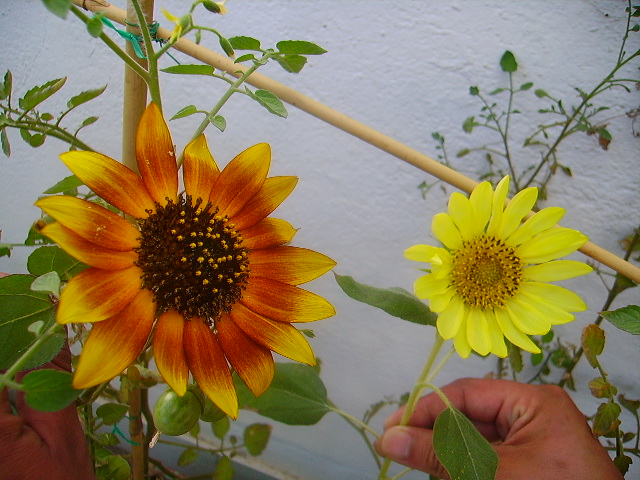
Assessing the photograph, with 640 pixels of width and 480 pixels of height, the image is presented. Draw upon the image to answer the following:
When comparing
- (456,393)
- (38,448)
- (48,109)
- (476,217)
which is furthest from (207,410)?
(48,109)

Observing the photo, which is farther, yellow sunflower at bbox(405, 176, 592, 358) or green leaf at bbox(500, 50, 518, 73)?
green leaf at bbox(500, 50, 518, 73)

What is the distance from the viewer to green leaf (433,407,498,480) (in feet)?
1.23

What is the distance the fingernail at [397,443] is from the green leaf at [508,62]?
419 millimetres

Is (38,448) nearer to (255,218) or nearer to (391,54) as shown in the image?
(255,218)

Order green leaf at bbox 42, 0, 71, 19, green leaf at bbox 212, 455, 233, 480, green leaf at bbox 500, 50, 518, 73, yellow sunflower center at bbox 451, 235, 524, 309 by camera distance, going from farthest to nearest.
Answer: green leaf at bbox 212, 455, 233, 480
green leaf at bbox 500, 50, 518, 73
yellow sunflower center at bbox 451, 235, 524, 309
green leaf at bbox 42, 0, 71, 19

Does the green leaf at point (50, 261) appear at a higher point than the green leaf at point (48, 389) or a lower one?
higher

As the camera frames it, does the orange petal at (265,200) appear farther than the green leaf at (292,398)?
No

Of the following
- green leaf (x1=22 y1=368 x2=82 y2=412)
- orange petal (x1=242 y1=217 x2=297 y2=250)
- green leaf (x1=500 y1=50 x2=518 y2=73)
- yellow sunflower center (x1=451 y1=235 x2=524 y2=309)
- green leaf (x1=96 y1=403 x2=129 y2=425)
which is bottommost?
green leaf (x1=96 y1=403 x2=129 y2=425)

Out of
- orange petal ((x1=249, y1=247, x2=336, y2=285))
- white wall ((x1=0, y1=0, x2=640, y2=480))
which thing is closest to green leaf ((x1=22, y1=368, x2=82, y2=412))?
orange petal ((x1=249, y1=247, x2=336, y2=285))

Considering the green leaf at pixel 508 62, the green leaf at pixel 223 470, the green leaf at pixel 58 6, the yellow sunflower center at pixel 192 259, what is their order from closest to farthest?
the green leaf at pixel 58 6, the yellow sunflower center at pixel 192 259, the green leaf at pixel 508 62, the green leaf at pixel 223 470

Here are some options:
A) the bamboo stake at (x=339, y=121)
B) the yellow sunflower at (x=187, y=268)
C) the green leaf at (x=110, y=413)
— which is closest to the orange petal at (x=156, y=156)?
the yellow sunflower at (x=187, y=268)

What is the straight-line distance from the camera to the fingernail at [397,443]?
0.50 meters

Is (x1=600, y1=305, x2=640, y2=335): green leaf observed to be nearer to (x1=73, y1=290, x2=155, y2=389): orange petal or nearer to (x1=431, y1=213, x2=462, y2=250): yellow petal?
(x1=431, y1=213, x2=462, y2=250): yellow petal

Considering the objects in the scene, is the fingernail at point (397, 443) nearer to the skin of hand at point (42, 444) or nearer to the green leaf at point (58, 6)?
the skin of hand at point (42, 444)
